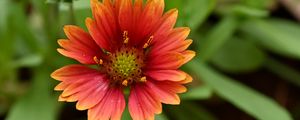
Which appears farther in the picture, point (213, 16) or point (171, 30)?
point (213, 16)

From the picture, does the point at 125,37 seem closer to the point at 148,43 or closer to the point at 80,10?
the point at 148,43

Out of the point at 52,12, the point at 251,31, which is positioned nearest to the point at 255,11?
the point at 251,31

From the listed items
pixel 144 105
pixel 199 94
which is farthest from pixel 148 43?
pixel 199 94

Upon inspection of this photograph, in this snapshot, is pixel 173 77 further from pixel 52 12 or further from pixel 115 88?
pixel 52 12

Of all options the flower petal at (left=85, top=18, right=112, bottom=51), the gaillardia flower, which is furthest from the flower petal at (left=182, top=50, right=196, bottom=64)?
the flower petal at (left=85, top=18, right=112, bottom=51)

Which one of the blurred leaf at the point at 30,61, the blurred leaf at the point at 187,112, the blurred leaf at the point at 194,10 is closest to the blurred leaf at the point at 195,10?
the blurred leaf at the point at 194,10

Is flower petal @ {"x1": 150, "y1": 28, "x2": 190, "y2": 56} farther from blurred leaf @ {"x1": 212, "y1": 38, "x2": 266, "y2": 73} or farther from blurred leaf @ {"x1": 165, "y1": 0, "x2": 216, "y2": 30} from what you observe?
blurred leaf @ {"x1": 212, "y1": 38, "x2": 266, "y2": 73}

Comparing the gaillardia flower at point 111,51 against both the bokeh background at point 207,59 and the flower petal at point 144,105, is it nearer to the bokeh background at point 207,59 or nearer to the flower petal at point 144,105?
the flower petal at point 144,105
